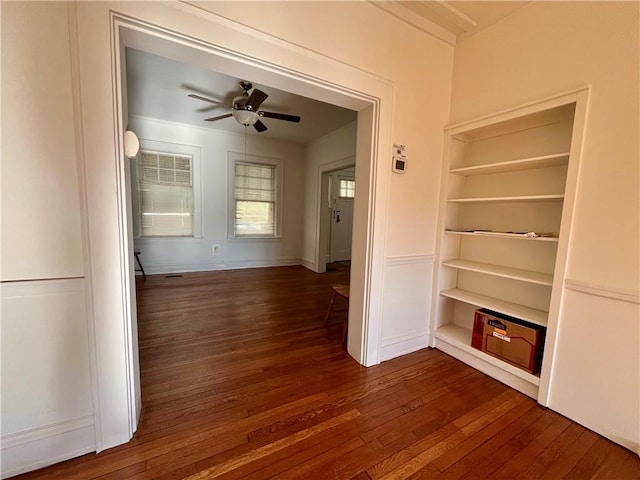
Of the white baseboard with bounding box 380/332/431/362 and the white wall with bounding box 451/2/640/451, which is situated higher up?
the white wall with bounding box 451/2/640/451

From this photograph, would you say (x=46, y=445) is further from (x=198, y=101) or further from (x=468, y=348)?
(x=198, y=101)

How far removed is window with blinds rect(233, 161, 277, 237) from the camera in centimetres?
541

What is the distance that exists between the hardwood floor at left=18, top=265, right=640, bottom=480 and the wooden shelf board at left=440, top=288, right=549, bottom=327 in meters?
0.55

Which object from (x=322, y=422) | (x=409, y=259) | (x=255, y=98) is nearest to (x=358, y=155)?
(x=409, y=259)

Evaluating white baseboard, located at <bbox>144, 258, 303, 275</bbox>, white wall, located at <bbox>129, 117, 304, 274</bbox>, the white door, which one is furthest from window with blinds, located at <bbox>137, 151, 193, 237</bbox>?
the white door

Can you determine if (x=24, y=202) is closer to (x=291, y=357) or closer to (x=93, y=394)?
(x=93, y=394)

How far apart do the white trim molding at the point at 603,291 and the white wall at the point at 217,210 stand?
16.0 feet

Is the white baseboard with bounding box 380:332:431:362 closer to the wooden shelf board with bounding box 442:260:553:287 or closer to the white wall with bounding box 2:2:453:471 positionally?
the wooden shelf board with bounding box 442:260:553:287

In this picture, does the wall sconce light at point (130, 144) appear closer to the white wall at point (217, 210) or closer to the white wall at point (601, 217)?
the white wall at point (601, 217)

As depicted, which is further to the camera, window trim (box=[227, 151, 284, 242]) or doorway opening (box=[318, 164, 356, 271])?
doorway opening (box=[318, 164, 356, 271])

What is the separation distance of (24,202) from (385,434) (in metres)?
2.08

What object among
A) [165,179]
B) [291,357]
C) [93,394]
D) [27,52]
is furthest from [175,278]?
[27,52]

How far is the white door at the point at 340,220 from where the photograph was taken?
20.3 feet

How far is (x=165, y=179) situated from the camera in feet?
15.6
